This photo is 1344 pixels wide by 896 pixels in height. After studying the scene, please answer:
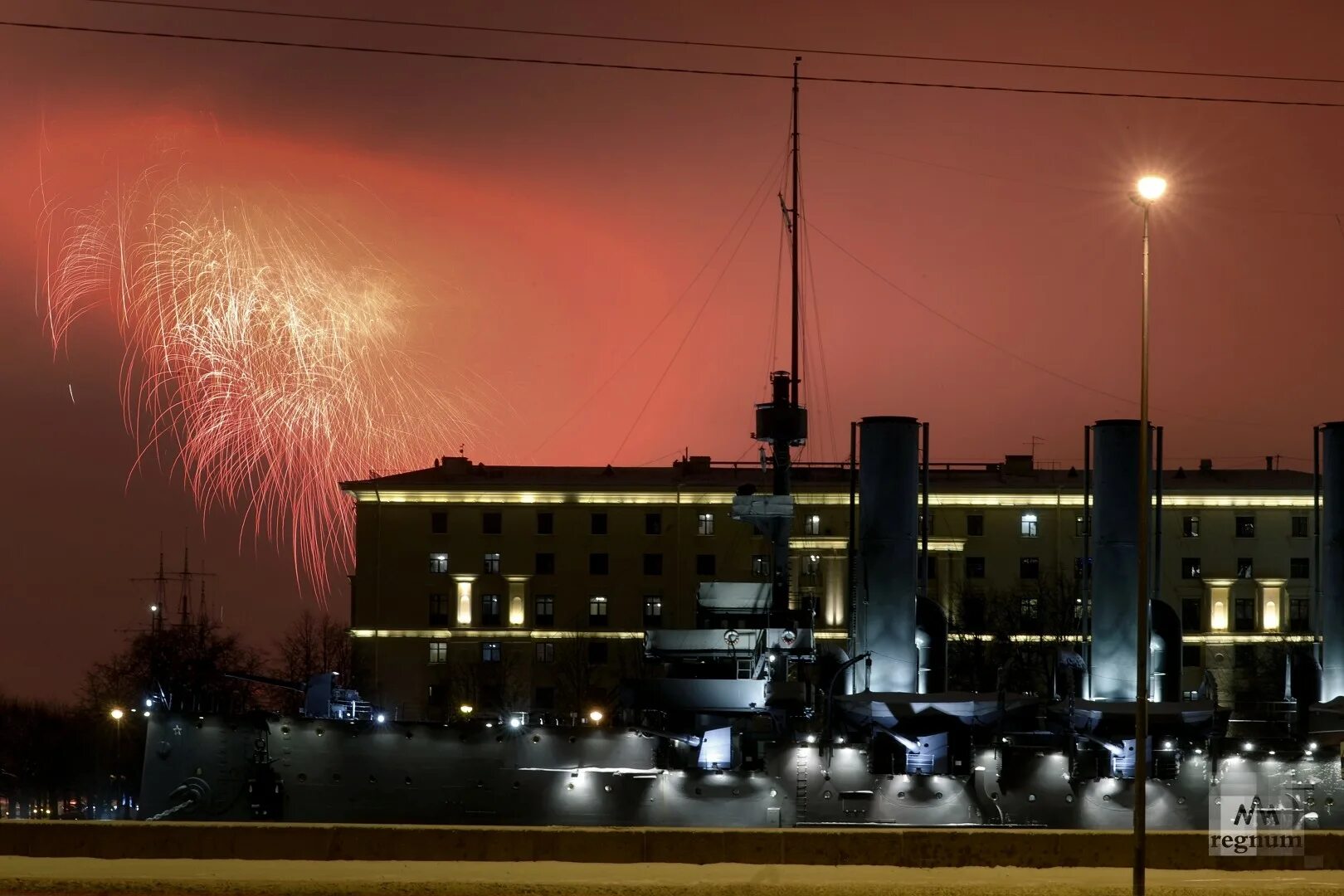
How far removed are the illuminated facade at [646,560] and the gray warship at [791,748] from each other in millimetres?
40686

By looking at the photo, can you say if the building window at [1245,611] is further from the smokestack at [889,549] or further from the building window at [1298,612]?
the smokestack at [889,549]

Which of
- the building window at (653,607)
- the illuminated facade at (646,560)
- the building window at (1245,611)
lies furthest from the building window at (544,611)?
the building window at (1245,611)

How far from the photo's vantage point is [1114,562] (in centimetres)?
4028

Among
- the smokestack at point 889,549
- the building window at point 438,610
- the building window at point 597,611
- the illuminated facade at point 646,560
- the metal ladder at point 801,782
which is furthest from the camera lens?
the building window at point 597,611

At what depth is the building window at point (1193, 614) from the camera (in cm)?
8188

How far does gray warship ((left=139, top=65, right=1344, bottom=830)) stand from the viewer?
114ft

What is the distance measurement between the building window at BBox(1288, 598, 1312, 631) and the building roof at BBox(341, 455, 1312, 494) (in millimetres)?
5443

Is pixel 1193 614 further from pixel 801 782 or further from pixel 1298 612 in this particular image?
pixel 801 782

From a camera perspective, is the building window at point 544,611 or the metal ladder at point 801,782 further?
the building window at point 544,611

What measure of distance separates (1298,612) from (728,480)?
28373 mm

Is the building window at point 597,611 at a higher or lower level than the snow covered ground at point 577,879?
Result: higher

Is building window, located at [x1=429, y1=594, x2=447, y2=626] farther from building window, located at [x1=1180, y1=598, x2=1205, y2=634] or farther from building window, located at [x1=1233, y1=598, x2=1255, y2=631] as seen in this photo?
building window, located at [x1=1233, y1=598, x2=1255, y2=631]

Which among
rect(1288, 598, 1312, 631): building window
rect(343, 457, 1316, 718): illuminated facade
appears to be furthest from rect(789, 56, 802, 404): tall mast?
rect(1288, 598, 1312, 631): building window

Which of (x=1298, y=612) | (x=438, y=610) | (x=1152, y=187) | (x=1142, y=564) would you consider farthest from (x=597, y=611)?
(x=1152, y=187)
